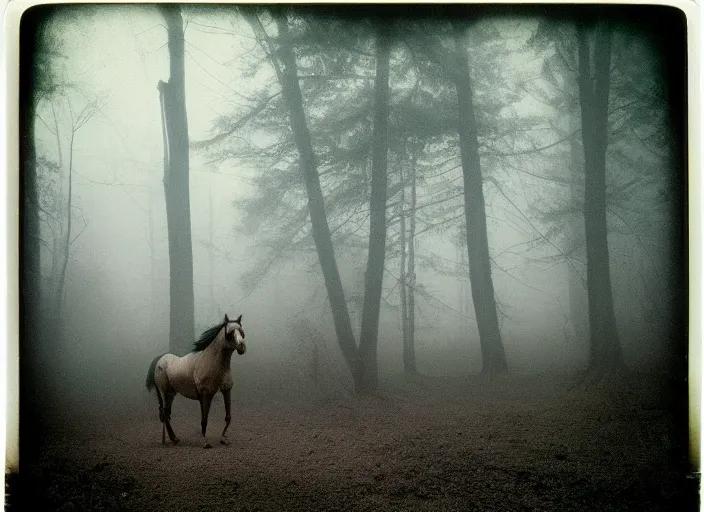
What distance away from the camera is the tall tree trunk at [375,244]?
3922 millimetres

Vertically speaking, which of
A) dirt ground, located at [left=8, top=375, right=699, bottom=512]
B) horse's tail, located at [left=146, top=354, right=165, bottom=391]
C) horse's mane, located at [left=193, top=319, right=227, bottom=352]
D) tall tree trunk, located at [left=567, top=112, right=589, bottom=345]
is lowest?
dirt ground, located at [left=8, top=375, right=699, bottom=512]

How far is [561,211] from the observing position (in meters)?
3.94

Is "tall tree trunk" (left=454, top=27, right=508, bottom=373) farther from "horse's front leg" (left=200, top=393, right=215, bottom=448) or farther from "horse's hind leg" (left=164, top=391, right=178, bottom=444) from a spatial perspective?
"horse's hind leg" (left=164, top=391, right=178, bottom=444)

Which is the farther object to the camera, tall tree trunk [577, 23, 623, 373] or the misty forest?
tall tree trunk [577, 23, 623, 373]

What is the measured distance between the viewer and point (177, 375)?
3.77 m

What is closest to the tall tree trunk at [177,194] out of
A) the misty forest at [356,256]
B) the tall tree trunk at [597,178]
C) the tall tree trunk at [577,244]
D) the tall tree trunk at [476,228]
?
the misty forest at [356,256]

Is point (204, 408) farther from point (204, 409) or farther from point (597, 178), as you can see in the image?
point (597, 178)

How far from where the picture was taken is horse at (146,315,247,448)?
12.4 feet

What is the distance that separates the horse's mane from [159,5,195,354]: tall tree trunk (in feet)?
0.26

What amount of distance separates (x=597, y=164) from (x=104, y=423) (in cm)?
374

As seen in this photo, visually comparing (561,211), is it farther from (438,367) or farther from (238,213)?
(238,213)

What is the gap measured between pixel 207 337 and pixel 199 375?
25 centimetres

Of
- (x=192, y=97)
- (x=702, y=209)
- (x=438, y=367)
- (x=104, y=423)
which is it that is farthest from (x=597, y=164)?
(x=104, y=423)

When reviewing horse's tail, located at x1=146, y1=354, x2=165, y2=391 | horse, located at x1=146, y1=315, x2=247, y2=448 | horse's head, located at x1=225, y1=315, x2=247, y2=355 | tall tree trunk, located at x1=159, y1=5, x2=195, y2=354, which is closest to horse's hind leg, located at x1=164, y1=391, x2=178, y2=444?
horse, located at x1=146, y1=315, x2=247, y2=448
